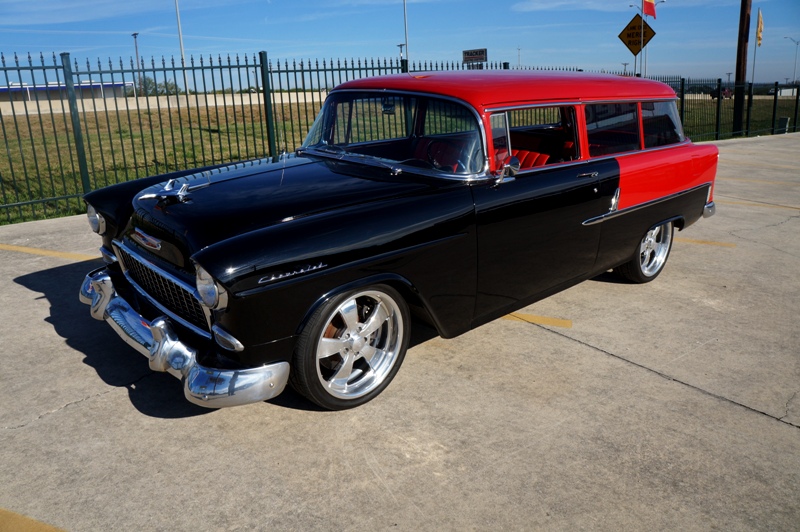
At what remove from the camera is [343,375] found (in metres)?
3.45

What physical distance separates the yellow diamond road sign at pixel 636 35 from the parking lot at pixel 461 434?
15.0 m

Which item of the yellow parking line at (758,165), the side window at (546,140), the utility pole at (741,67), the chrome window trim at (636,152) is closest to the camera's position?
the side window at (546,140)

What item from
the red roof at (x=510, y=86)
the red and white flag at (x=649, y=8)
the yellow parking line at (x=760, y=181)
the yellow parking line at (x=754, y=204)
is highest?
the red and white flag at (x=649, y=8)

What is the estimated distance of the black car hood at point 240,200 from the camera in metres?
3.16

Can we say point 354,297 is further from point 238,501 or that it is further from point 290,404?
point 238,501

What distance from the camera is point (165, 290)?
11.1 ft

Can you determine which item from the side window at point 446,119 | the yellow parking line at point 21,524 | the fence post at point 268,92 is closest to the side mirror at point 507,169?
the side window at point 446,119

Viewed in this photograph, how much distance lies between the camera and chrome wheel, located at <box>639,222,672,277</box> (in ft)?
18.0

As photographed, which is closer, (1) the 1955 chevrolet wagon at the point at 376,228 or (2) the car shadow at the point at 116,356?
(1) the 1955 chevrolet wagon at the point at 376,228

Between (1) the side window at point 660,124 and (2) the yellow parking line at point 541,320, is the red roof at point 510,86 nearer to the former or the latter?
(1) the side window at point 660,124

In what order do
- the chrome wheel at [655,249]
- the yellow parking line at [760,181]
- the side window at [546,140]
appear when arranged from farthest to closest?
the yellow parking line at [760,181]
the chrome wheel at [655,249]
the side window at [546,140]

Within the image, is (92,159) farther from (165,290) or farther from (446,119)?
(446,119)

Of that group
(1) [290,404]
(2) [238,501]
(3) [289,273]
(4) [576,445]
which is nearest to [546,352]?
(4) [576,445]

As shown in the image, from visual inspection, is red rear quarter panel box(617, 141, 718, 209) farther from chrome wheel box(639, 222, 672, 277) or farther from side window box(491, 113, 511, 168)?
side window box(491, 113, 511, 168)
